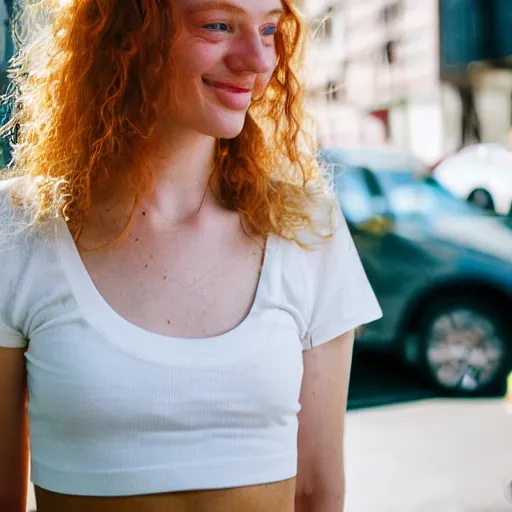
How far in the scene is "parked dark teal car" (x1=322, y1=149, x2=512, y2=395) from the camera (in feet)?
17.3

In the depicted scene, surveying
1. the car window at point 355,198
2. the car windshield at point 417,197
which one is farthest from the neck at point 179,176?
the car windshield at point 417,197

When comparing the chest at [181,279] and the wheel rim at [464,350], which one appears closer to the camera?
the chest at [181,279]

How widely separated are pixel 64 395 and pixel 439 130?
21.2 ft

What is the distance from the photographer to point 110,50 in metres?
1.34

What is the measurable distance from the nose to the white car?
462 cm

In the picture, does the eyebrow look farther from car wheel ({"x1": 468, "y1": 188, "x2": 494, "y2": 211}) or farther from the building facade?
the building facade

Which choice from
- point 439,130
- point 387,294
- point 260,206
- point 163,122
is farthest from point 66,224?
point 439,130

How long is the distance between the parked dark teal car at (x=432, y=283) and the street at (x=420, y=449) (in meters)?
0.24

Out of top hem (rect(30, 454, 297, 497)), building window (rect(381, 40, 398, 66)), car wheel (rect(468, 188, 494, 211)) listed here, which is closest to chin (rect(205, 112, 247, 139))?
top hem (rect(30, 454, 297, 497))

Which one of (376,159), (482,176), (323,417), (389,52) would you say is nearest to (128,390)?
(323,417)

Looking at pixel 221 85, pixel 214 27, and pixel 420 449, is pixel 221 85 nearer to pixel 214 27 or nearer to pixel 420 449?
pixel 214 27

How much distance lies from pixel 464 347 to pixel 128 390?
4439 millimetres

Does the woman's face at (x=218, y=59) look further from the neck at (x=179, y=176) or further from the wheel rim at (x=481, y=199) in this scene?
the wheel rim at (x=481, y=199)

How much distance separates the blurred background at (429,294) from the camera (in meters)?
4.24
